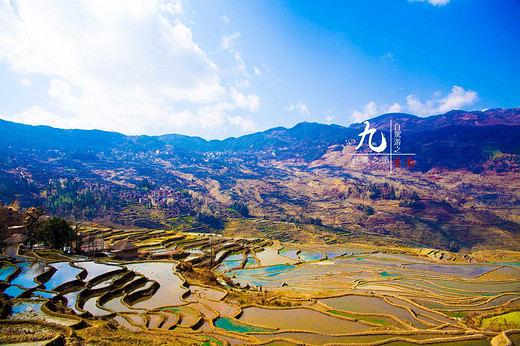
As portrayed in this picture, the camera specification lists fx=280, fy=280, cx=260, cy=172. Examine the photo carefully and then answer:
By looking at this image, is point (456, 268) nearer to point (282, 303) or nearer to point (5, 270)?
point (282, 303)

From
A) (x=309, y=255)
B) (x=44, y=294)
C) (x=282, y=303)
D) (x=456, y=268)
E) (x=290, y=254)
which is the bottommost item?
(x=290, y=254)

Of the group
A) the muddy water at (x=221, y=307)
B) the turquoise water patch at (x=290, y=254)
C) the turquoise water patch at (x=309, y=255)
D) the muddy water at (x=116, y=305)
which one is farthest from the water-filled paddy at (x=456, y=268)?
the muddy water at (x=116, y=305)

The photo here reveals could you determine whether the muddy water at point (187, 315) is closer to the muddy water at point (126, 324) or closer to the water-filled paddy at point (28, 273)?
the muddy water at point (126, 324)

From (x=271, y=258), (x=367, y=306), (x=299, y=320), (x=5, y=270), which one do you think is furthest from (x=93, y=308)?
(x=271, y=258)

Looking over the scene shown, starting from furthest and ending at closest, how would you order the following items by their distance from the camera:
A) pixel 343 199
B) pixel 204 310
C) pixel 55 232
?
1. pixel 343 199
2. pixel 55 232
3. pixel 204 310

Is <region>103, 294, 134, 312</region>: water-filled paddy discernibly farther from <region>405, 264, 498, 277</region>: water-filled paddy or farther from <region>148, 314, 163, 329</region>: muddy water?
<region>405, 264, 498, 277</region>: water-filled paddy

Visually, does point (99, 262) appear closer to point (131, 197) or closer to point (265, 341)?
point (265, 341)

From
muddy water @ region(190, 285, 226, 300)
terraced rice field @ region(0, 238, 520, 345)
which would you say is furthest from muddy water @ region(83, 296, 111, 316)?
muddy water @ region(190, 285, 226, 300)
